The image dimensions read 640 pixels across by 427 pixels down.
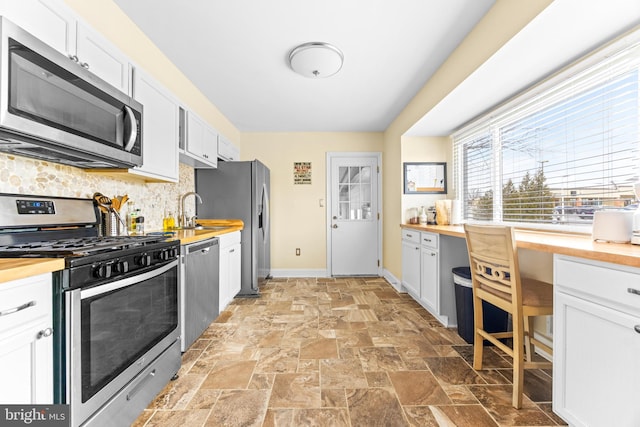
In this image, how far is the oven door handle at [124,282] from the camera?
1133 mm

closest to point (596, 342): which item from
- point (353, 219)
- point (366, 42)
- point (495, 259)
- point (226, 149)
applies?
point (495, 259)

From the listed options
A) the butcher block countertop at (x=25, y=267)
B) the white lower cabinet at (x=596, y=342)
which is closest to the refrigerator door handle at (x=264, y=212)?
the butcher block countertop at (x=25, y=267)

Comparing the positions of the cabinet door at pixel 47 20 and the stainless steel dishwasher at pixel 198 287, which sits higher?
the cabinet door at pixel 47 20

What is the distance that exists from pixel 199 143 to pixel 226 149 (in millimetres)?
886

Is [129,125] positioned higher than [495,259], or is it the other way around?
[129,125]

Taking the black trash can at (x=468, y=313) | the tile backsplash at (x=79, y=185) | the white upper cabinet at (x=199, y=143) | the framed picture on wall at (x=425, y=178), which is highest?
the white upper cabinet at (x=199, y=143)

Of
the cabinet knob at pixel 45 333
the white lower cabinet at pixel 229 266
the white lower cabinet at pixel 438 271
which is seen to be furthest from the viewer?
the white lower cabinet at pixel 229 266

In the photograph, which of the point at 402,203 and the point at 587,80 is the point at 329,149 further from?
the point at 587,80

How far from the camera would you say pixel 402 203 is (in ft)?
12.4

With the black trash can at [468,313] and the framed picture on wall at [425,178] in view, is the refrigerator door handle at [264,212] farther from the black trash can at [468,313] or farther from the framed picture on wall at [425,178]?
the black trash can at [468,313]

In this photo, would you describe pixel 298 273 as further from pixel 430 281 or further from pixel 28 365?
pixel 28 365

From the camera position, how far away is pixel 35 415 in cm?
97

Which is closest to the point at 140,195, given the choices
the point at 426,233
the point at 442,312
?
the point at 426,233

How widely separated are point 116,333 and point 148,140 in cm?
132
